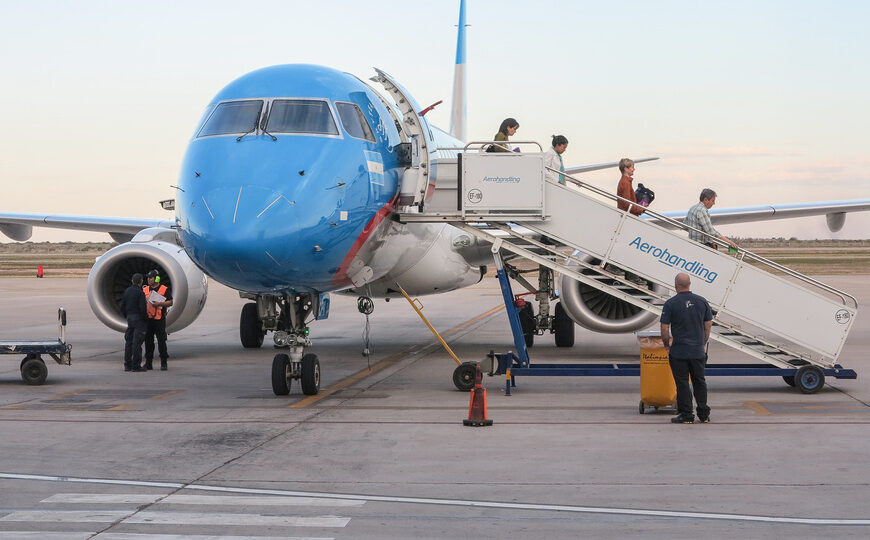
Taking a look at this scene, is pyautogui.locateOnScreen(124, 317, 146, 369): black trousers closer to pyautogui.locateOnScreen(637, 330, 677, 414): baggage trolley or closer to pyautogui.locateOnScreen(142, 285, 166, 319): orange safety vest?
pyautogui.locateOnScreen(142, 285, 166, 319): orange safety vest

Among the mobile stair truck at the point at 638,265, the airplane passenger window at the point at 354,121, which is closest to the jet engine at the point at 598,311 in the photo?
the mobile stair truck at the point at 638,265

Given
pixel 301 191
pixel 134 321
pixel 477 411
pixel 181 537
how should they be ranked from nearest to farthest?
1. pixel 181 537
2. pixel 477 411
3. pixel 301 191
4. pixel 134 321

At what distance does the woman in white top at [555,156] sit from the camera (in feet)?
44.0

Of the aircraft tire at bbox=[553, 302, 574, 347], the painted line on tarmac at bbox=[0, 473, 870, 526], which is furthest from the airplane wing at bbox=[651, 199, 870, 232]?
the painted line on tarmac at bbox=[0, 473, 870, 526]

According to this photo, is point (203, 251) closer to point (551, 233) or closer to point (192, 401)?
point (192, 401)

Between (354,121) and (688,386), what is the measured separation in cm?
487

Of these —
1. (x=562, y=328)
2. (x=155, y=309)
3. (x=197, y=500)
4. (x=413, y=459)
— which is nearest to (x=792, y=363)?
(x=413, y=459)

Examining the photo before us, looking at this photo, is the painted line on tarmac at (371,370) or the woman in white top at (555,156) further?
the woman in white top at (555,156)

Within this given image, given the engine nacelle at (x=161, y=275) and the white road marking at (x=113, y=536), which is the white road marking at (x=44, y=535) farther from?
the engine nacelle at (x=161, y=275)

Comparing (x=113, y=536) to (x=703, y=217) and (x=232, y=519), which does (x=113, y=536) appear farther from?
(x=703, y=217)

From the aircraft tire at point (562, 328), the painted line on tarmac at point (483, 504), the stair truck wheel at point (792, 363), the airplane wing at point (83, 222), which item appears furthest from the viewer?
the airplane wing at point (83, 222)

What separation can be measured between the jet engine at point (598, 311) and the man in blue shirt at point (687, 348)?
6357 millimetres

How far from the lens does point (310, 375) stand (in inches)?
496

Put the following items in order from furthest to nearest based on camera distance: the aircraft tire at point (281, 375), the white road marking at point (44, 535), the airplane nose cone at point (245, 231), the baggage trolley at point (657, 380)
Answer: the aircraft tire at point (281, 375), the baggage trolley at point (657, 380), the airplane nose cone at point (245, 231), the white road marking at point (44, 535)
